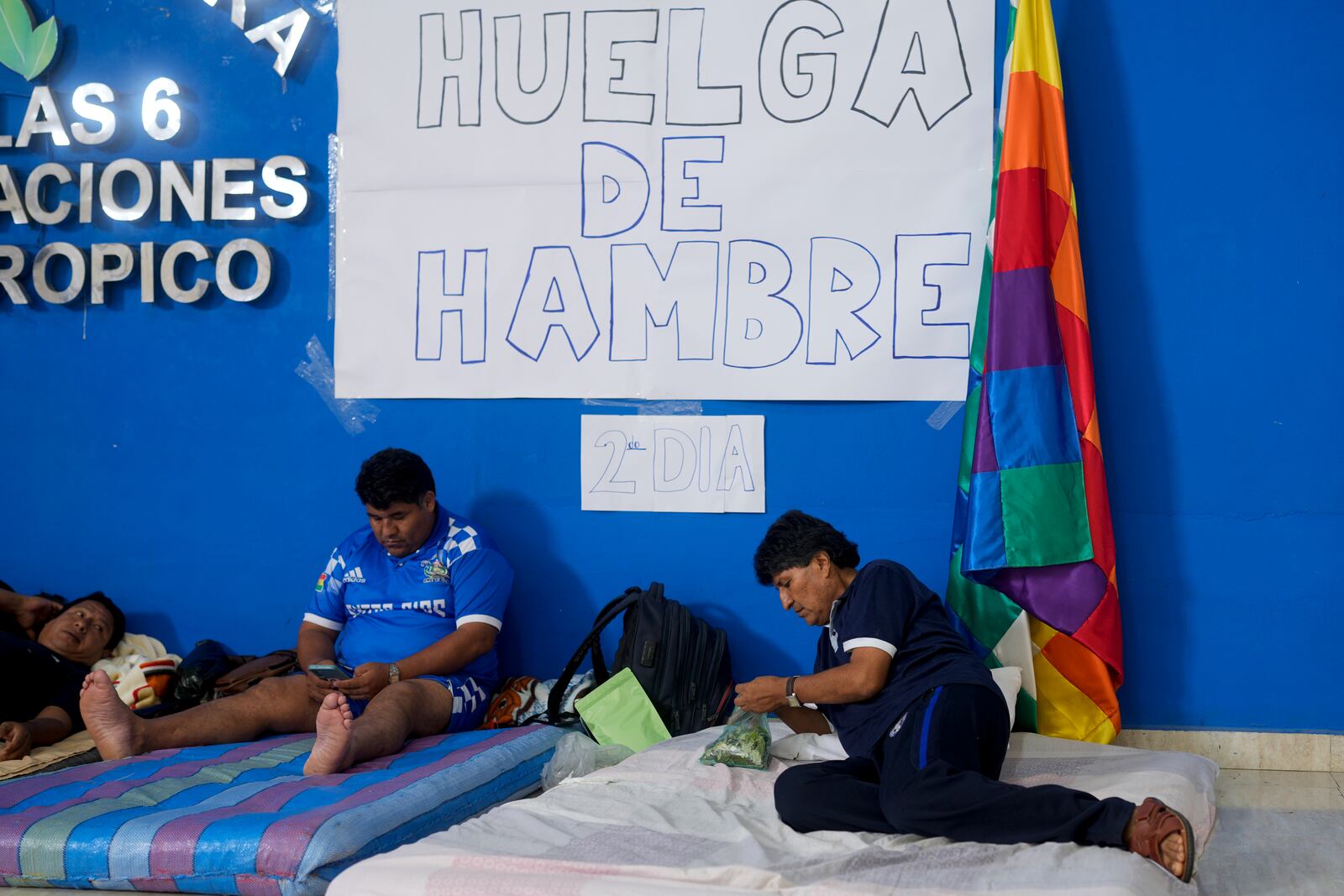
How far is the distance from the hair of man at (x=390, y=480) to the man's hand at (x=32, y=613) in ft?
3.68

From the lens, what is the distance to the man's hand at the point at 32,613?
3.61m

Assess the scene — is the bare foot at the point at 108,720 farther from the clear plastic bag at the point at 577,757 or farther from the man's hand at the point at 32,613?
the clear plastic bag at the point at 577,757

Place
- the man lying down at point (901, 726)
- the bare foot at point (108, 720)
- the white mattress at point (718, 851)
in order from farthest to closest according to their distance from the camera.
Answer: the bare foot at point (108, 720)
the man lying down at point (901, 726)
the white mattress at point (718, 851)

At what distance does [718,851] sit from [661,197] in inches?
75.4

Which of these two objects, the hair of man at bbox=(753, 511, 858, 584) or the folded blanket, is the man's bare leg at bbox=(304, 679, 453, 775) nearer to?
the folded blanket

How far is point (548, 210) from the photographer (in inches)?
140

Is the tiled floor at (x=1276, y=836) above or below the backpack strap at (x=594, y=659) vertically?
below

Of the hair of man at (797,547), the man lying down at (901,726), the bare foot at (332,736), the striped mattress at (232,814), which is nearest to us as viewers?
the man lying down at (901,726)

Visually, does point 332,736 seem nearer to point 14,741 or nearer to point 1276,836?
point 14,741

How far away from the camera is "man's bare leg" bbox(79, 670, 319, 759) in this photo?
2879mm

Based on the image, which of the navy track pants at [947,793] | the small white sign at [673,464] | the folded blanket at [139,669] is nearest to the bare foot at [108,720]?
the folded blanket at [139,669]

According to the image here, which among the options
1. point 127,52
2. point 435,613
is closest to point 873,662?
point 435,613

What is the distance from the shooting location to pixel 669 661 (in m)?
3.21

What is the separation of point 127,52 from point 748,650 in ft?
8.47
